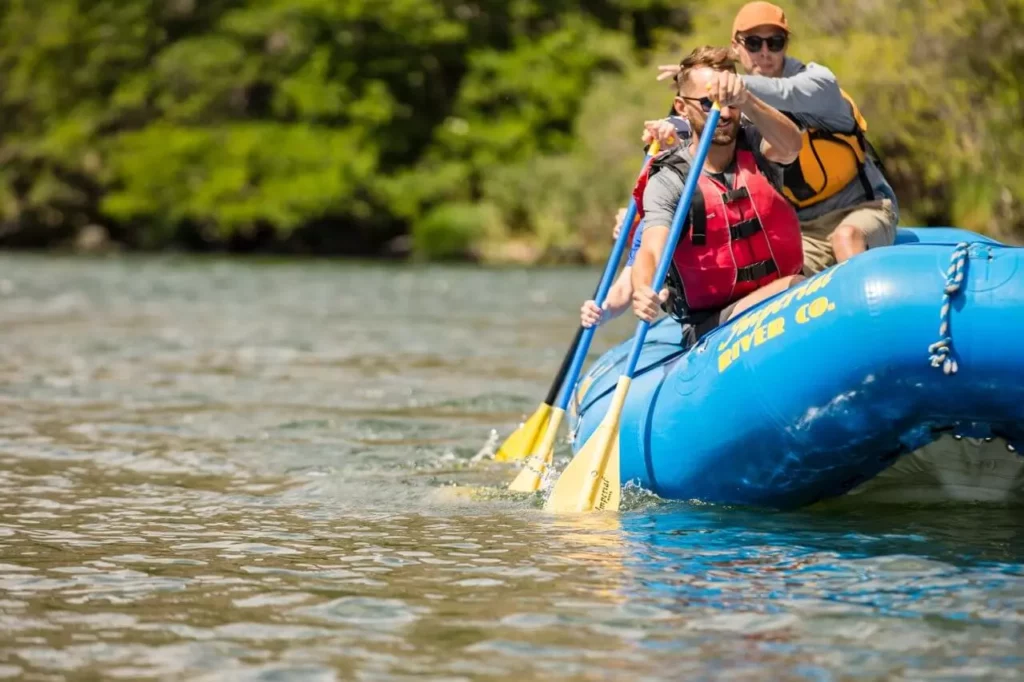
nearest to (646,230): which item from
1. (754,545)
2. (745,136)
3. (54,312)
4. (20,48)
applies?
(745,136)

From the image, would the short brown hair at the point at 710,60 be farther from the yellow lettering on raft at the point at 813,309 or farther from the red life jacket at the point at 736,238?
the yellow lettering on raft at the point at 813,309

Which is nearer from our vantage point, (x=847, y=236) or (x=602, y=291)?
(x=847, y=236)

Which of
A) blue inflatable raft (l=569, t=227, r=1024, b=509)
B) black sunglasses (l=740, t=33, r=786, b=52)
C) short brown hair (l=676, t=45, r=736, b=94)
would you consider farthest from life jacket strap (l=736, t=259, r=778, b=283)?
black sunglasses (l=740, t=33, r=786, b=52)

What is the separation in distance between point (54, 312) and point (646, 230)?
39.6 feet

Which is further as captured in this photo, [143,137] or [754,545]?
[143,137]

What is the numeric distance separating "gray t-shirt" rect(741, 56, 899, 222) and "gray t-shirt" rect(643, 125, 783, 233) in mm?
171

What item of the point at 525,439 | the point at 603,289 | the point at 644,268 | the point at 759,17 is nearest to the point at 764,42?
the point at 759,17

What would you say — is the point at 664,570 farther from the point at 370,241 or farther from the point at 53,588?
the point at 370,241

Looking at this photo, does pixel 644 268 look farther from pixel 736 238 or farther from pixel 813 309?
pixel 813 309

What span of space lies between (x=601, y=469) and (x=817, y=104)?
144 centimetres

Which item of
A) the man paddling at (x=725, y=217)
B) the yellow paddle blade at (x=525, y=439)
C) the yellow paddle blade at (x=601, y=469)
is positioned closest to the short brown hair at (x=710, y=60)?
the man paddling at (x=725, y=217)

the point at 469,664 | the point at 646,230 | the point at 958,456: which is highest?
the point at 646,230

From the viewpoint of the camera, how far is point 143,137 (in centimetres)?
3762

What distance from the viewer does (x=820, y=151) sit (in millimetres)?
5949
